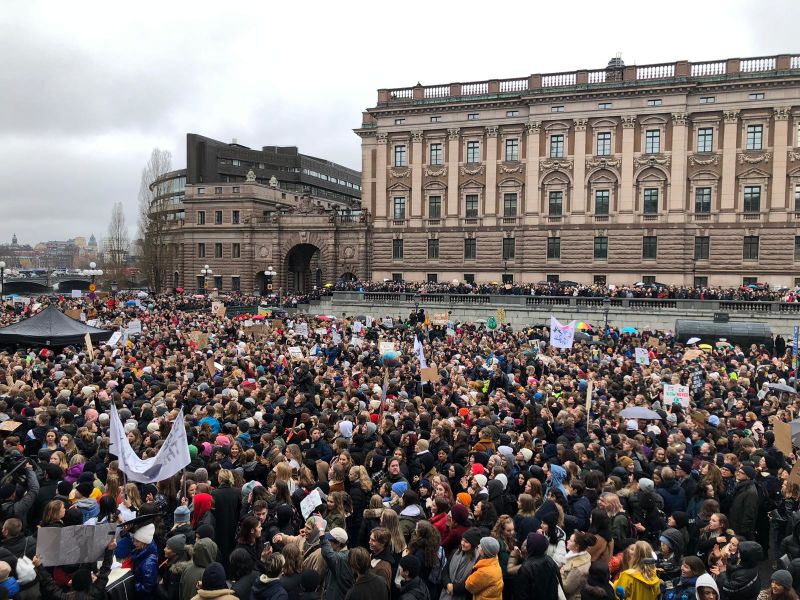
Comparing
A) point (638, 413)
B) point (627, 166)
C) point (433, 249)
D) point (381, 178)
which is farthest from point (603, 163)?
point (638, 413)

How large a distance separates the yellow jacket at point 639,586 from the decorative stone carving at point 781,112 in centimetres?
5007

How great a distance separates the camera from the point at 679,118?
1912 inches

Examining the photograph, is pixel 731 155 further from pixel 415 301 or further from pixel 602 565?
pixel 602 565

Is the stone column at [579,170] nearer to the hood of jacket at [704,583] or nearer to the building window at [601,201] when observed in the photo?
the building window at [601,201]

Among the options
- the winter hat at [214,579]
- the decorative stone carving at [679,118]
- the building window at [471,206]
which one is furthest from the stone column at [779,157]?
the winter hat at [214,579]

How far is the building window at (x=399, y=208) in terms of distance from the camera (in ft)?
188

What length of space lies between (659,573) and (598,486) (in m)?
1.95

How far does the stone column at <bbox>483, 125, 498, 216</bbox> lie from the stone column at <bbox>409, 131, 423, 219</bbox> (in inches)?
236

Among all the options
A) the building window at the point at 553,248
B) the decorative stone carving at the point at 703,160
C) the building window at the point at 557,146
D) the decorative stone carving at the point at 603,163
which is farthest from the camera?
the building window at the point at 553,248

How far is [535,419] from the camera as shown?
1391cm

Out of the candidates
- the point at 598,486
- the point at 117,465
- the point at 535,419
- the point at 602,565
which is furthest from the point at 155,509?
the point at 535,419

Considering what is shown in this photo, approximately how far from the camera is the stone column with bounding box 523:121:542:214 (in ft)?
172

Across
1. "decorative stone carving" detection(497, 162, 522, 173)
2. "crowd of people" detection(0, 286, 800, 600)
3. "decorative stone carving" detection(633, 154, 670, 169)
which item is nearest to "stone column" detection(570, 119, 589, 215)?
"decorative stone carving" detection(633, 154, 670, 169)

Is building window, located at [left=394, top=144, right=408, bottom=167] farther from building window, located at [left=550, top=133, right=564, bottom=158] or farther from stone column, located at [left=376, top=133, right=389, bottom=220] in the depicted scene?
building window, located at [left=550, top=133, right=564, bottom=158]
